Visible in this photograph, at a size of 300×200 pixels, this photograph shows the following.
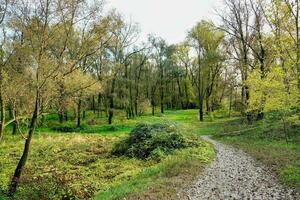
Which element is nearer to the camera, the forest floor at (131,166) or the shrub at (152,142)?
the forest floor at (131,166)

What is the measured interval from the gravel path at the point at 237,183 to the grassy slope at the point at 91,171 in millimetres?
718

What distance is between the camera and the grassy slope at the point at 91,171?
12509 millimetres

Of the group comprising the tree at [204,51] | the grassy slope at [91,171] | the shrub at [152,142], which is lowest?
the grassy slope at [91,171]

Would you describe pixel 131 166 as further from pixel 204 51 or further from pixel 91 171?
pixel 204 51

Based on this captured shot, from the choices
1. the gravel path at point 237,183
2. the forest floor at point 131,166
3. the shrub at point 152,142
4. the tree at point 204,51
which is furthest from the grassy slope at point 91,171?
the tree at point 204,51

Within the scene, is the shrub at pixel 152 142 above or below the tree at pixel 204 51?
below

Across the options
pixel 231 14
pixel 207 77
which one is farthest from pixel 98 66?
pixel 231 14

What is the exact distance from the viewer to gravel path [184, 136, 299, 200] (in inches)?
420

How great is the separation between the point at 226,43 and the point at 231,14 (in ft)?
19.7

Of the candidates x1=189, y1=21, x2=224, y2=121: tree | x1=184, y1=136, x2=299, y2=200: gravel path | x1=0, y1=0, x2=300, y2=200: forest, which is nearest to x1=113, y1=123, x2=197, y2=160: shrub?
x1=0, y1=0, x2=300, y2=200: forest

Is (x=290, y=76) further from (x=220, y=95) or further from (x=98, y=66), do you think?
(x=220, y=95)

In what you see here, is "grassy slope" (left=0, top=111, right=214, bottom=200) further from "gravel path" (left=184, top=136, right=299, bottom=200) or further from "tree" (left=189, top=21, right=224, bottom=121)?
"tree" (left=189, top=21, right=224, bottom=121)

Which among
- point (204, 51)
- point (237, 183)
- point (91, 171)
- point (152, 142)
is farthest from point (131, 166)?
point (204, 51)

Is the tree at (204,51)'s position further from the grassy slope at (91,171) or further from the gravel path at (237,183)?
the gravel path at (237,183)
